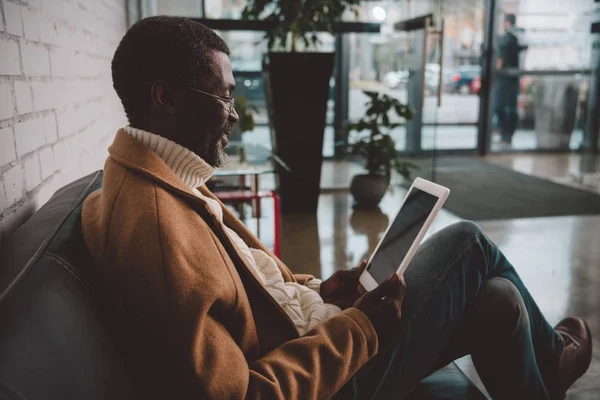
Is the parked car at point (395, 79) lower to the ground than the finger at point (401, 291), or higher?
higher

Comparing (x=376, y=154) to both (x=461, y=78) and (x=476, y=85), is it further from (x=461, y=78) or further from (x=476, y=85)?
(x=476, y=85)

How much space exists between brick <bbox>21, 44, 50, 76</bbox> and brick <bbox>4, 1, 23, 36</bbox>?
0.04 meters

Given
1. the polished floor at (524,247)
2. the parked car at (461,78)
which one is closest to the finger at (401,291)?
the polished floor at (524,247)

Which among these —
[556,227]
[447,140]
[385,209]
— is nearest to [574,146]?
[447,140]

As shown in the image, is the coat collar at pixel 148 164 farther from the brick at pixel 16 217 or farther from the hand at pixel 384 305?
the hand at pixel 384 305

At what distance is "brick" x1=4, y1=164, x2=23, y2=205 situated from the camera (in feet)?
3.40

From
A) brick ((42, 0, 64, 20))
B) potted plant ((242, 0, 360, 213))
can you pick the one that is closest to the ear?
brick ((42, 0, 64, 20))

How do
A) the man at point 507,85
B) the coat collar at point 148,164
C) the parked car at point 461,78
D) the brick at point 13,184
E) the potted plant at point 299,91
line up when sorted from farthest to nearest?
the parked car at point 461,78, the man at point 507,85, the potted plant at point 299,91, the brick at point 13,184, the coat collar at point 148,164

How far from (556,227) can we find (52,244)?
3.70 meters

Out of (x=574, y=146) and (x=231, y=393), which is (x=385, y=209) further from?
(x=231, y=393)

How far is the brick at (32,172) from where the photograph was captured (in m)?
1.15

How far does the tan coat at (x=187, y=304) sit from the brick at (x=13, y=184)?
0.17 m

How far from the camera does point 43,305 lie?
68 centimetres

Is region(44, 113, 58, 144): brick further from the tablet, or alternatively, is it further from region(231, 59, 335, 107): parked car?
region(231, 59, 335, 107): parked car
